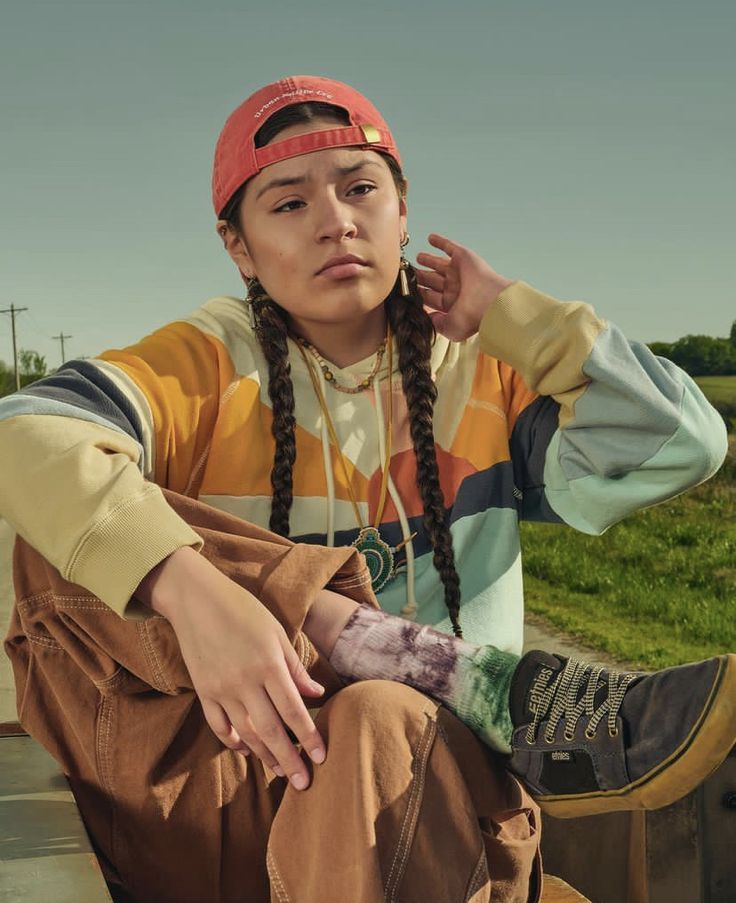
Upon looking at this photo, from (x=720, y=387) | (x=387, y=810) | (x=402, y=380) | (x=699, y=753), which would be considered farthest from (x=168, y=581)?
(x=720, y=387)

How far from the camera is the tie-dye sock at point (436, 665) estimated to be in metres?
1.71

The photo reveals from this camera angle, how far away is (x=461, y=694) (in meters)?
1.72

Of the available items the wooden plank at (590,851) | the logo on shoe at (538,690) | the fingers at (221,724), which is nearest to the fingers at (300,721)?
the fingers at (221,724)

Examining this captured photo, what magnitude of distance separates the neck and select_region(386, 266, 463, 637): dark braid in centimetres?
6

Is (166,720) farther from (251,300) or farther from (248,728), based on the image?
(251,300)

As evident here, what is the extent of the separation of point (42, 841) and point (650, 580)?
737 cm

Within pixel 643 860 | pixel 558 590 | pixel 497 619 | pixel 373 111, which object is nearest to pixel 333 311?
pixel 373 111

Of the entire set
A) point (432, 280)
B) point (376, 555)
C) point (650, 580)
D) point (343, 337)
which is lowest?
point (650, 580)

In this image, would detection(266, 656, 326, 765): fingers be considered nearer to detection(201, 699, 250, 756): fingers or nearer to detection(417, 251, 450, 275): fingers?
detection(201, 699, 250, 756): fingers

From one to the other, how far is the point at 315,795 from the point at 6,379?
64.4m

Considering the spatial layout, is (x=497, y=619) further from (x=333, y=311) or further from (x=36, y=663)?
(x=36, y=663)

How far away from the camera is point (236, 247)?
2.46 m

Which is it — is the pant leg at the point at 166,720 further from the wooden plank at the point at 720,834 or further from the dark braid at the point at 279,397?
the wooden plank at the point at 720,834

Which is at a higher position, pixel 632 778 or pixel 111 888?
pixel 632 778
